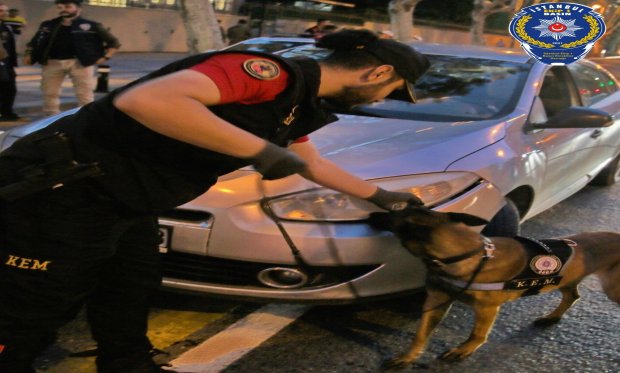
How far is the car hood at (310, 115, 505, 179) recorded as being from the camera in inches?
123

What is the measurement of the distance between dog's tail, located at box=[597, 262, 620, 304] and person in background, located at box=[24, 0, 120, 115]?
6013 mm

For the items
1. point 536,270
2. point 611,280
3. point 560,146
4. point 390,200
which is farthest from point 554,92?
point 390,200

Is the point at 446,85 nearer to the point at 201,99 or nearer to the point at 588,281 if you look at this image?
the point at 588,281

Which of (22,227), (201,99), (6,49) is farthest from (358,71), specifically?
(6,49)

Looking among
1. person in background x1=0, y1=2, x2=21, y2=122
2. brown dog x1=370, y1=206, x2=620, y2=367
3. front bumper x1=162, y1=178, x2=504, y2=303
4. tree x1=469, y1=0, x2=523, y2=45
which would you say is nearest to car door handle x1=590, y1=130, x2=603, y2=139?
brown dog x1=370, y1=206, x2=620, y2=367

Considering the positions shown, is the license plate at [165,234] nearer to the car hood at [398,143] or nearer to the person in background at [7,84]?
the car hood at [398,143]

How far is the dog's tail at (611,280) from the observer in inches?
128

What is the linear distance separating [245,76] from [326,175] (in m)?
0.76

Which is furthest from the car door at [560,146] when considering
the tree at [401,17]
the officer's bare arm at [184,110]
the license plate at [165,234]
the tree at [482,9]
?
the tree at [482,9]

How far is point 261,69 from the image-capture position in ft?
6.04

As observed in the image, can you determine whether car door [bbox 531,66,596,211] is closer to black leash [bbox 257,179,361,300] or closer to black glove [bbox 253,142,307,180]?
black leash [bbox 257,179,361,300]

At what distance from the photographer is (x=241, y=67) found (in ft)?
5.94

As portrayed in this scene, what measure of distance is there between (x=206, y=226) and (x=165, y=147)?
40.5 inches

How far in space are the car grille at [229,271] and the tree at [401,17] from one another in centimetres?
1399
